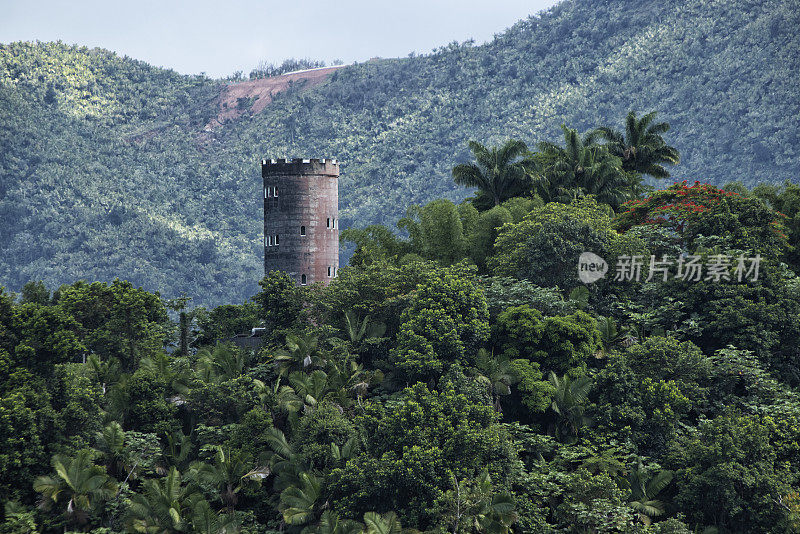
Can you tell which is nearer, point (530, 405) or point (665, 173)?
point (530, 405)

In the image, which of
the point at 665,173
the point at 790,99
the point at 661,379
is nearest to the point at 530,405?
the point at 661,379

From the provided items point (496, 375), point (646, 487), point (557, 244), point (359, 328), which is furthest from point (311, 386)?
point (557, 244)

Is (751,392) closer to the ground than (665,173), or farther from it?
closer to the ground

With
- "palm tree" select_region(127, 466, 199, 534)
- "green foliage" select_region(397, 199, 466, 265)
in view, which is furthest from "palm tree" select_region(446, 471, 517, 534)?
"green foliage" select_region(397, 199, 466, 265)

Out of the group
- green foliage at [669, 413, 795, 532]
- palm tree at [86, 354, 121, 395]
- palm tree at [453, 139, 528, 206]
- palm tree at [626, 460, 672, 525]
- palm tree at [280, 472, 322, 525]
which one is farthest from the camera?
palm tree at [453, 139, 528, 206]

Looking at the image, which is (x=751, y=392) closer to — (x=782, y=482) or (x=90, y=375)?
(x=782, y=482)

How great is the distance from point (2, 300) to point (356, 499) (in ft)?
66.8

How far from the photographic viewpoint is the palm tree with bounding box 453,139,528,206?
257 ft

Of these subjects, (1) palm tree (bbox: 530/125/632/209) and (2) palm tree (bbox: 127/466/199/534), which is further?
(1) palm tree (bbox: 530/125/632/209)

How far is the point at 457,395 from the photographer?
49844 mm

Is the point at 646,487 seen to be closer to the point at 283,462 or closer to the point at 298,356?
the point at 283,462

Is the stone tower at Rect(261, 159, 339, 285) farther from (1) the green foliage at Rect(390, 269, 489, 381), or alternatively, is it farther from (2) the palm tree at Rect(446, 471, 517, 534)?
(2) the palm tree at Rect(446, 471, 517, 534)

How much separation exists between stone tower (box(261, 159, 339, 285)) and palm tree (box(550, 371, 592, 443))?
22.2 m

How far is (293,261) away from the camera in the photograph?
70.5 metres
